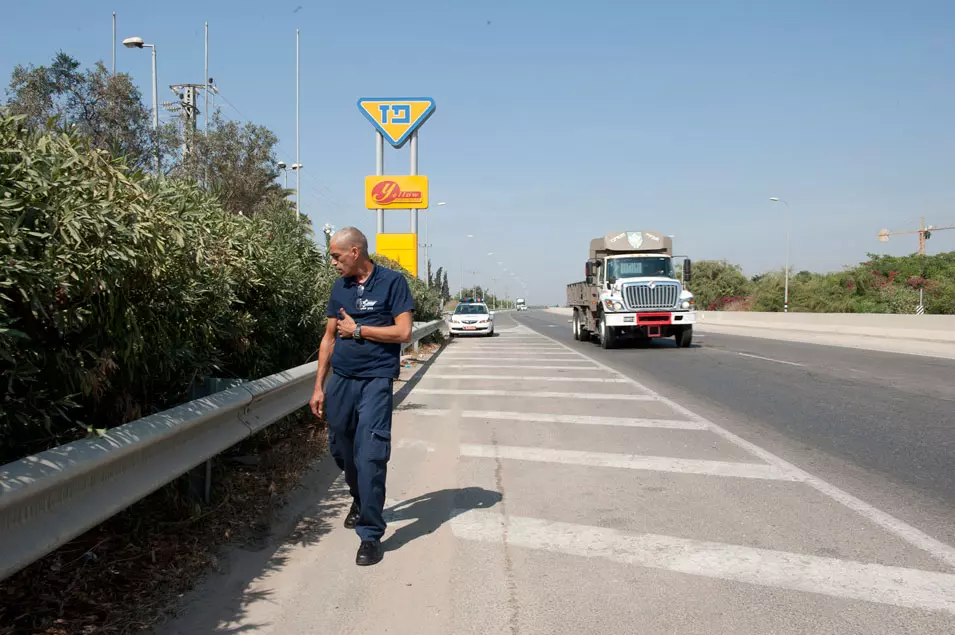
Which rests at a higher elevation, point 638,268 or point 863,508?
point 638,268

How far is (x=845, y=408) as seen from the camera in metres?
9.28

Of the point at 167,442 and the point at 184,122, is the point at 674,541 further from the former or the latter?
the point at 184,122

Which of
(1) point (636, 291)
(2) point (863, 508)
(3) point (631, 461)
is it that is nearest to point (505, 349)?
(1) point (636, 291)

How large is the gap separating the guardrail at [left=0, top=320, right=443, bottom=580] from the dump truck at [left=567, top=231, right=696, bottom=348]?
1704 centimetres

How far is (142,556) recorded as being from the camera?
3.83 metres

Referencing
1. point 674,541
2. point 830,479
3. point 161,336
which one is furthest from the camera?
point 830,479

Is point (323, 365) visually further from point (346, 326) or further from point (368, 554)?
point (368, 554)

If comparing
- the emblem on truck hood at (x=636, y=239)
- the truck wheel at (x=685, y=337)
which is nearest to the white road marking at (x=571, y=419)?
the truck wheel at (x=685, y=337)

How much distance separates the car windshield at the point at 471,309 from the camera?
101 ft

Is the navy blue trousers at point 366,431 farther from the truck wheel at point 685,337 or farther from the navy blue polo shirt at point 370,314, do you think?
the truck wheel at point 685,337

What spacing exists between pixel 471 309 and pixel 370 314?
26.8m

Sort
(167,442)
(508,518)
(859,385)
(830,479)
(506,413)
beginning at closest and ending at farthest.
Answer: (167,442), (508,518), (830,479), (506,413), (859,385)

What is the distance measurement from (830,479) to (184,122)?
28.3 meters

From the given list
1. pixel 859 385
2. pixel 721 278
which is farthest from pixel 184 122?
pixel 721 278
